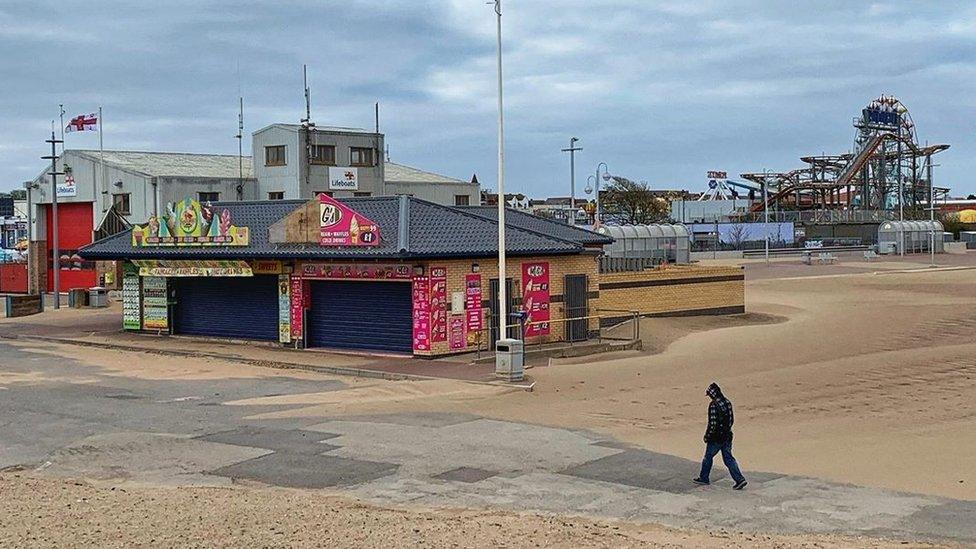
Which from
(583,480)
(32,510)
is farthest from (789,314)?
(32,510)

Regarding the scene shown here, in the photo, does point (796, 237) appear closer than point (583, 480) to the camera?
No

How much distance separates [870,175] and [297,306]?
326 feet

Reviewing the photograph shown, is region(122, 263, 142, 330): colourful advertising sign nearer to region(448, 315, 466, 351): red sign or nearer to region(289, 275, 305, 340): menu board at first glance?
region(289, 275, 305, 340): menu board

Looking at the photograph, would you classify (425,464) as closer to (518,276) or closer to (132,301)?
(518,276)

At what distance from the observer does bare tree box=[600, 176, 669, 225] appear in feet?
365

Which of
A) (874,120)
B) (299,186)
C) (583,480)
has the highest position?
(874,120)

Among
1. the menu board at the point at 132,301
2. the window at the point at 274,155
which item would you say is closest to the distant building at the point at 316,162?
the window at the point at 274,155

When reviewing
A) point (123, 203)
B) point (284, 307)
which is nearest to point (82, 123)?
point (123, 203)

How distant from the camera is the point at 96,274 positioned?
60.4 meters

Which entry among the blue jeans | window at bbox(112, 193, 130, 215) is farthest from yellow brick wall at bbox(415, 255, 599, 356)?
window at bbox(112, 193, 130, 215)

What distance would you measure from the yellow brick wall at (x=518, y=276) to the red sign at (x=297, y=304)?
4.87 meters

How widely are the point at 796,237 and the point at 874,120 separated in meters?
14.2

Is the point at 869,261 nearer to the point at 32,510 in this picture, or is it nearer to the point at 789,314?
the point at 789,314

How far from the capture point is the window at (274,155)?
62969 mm
